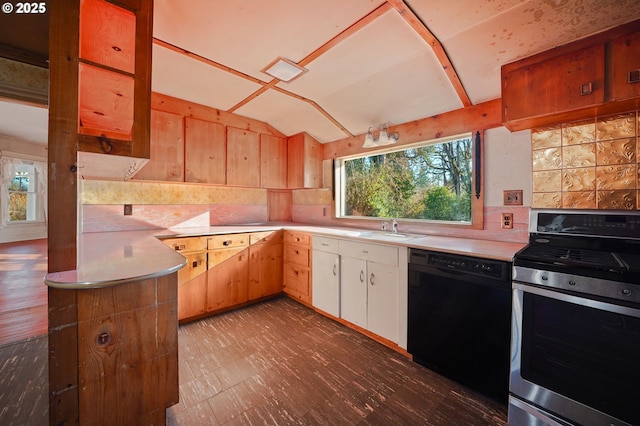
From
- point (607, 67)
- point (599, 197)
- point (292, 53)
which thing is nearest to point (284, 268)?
point (292, 53)

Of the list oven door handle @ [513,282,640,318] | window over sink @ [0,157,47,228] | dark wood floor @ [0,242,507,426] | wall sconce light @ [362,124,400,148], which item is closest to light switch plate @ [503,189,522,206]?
oven door handle @ [513,282,640,318]

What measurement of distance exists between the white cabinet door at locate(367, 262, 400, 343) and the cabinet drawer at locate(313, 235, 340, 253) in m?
0.44

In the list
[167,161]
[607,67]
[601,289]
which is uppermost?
[607,67]

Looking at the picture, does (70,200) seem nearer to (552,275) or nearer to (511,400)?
(552,275)

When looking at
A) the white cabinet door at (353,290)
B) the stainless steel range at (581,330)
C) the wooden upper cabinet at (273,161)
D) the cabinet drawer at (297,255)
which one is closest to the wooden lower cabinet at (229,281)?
the cabinet drawer at (297,255)

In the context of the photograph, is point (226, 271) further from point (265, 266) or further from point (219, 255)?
point (265, 266)

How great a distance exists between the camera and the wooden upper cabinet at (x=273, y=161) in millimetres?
3498

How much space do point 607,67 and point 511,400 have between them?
1.95 meters

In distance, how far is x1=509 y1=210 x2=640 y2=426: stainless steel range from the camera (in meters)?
1.16

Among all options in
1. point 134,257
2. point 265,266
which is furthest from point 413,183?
point 134,257

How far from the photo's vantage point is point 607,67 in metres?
1.42

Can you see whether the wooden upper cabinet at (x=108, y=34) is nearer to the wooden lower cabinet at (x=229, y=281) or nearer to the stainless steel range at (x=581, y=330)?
the wooden lower cabinet at (x=229, y=281)

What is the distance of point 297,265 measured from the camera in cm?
314

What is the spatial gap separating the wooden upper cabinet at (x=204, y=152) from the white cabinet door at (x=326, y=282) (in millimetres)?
1533
